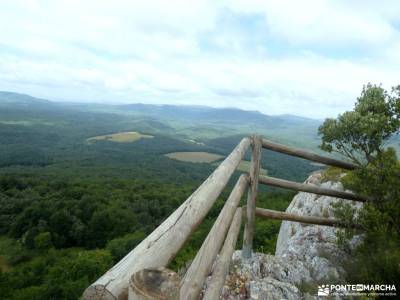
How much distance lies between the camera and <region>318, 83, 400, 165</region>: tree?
3.77 m

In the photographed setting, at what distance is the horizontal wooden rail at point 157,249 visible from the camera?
1.00 m

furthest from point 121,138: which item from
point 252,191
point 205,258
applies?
point 205,258

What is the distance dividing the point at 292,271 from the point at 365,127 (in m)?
1.95

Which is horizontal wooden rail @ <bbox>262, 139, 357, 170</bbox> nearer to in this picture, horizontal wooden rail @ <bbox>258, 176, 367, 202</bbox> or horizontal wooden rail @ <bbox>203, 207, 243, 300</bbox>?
horizontal wooden rail @ <bbox>258, 176, 367, 202</bbox>

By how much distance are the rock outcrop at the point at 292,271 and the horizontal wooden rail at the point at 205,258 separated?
1084 mm

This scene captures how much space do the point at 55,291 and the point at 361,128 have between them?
3410 cm

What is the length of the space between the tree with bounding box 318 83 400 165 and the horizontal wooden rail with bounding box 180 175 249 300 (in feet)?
6.45

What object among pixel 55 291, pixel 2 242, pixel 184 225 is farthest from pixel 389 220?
pixel 2 242

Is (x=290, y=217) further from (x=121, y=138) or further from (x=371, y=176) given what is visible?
(x=121, y=138)

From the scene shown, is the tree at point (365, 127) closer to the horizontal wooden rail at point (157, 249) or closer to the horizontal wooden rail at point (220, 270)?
the horizontal wooden rail at point (220, 270)

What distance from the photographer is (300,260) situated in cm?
400

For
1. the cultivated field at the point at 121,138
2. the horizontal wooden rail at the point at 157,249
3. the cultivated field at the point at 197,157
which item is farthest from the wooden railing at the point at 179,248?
the cultivated field at the point at 121,138

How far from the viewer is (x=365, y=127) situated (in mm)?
3705

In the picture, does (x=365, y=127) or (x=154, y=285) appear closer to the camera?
(x=154, y=285)
